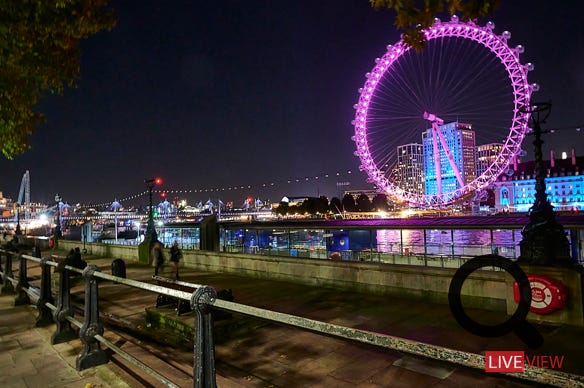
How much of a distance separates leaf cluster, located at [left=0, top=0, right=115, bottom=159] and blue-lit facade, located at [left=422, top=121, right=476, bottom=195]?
4097 inches

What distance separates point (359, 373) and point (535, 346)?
3006 mm

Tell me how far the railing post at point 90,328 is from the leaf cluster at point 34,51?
241 inches

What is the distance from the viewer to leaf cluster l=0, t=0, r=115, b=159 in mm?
8281

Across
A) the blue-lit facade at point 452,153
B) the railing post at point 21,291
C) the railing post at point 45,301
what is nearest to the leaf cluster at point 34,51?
the railing post at point 21,291

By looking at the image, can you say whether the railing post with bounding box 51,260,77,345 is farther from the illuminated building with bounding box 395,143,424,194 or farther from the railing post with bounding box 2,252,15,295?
the illuminated building with bounding box 395,143,424,194

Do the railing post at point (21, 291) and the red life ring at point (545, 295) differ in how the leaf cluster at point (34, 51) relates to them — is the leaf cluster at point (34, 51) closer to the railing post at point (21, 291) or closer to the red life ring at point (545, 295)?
the railing post at point (21, 291)

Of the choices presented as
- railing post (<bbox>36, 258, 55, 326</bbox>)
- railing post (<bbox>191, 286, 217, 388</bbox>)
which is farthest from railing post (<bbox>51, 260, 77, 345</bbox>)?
railing post (<bbox>191, 286, 217, 388</bbox>)

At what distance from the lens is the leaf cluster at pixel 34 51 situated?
8.28m

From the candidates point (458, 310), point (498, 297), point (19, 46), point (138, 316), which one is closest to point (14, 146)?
point (19, 46)

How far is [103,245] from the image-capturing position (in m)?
27.6

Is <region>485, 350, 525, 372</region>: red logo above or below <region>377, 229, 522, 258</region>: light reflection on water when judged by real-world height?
above

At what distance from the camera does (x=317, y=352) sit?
6445mm

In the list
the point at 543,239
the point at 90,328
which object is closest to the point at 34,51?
the point at 90,328

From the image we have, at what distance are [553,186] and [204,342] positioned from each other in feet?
614
